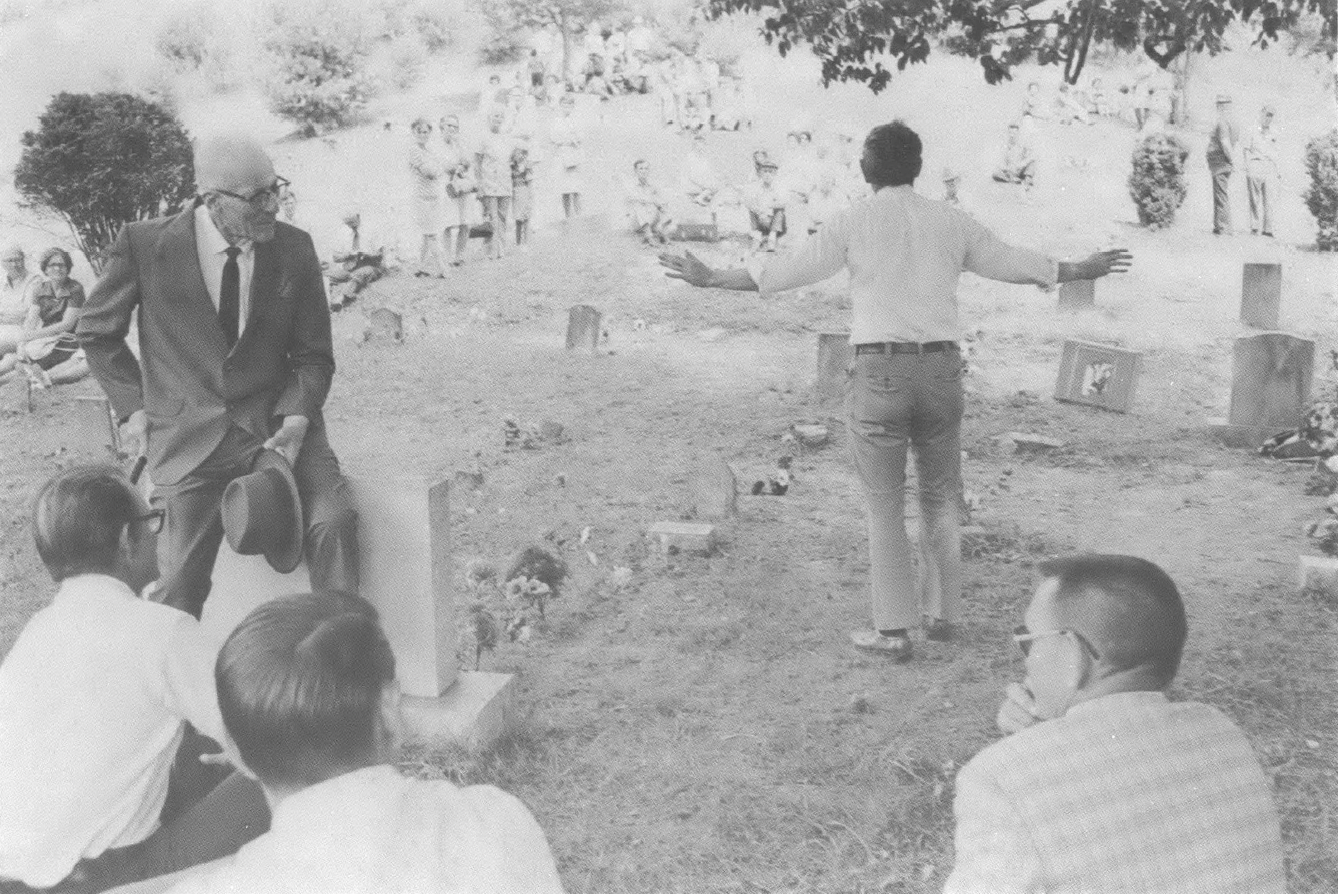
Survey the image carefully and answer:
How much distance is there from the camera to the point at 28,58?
6801mm

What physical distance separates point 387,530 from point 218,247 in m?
0.98

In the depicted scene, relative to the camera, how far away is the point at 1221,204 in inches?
567

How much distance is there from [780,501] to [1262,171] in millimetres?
9461

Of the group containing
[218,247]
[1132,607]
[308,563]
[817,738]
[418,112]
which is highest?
[418,112]

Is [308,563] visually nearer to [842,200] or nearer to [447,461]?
[447,461]

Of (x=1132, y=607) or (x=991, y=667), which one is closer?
(x=1132, y=607)

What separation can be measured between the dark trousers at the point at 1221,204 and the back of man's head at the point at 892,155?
10.9 m

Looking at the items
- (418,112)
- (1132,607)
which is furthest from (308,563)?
(418,112)

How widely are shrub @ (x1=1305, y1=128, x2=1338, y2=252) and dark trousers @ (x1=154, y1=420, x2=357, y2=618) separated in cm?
1236

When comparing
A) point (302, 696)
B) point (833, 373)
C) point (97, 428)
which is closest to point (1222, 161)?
point (833, 373)

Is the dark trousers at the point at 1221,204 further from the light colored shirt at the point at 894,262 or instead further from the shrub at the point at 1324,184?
the light colored shirt at the point at 894,262

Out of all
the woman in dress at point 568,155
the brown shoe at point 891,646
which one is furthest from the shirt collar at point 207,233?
the woman in dress at point 568,155

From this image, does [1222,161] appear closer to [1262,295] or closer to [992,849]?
[1262,295]

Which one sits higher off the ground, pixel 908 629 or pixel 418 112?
pixel 418 112
